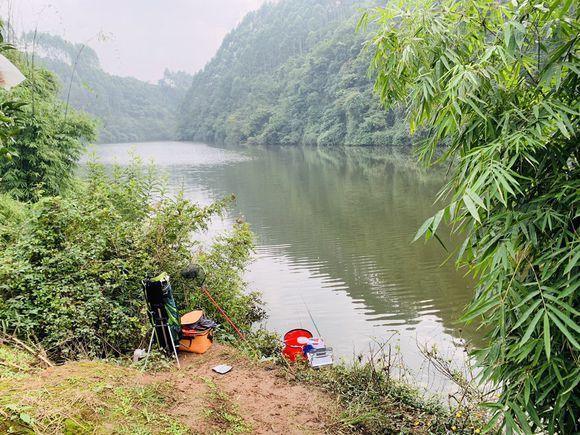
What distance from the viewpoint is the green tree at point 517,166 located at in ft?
6.62

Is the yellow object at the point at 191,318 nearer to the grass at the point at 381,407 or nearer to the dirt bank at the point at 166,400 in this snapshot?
the dirt bank at the point at 166,400

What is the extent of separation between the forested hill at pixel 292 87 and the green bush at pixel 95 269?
28135 mm

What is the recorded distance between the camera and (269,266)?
1224cm

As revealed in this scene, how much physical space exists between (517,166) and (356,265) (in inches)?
383

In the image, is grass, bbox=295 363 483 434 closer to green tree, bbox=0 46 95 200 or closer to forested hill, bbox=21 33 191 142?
green tree, bbox=0 46 95 200

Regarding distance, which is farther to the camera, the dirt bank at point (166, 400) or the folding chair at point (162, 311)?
the folding chair at point (162, 311)

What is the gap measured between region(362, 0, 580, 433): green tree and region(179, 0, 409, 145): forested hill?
3075cm

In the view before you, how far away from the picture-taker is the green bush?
185 inches

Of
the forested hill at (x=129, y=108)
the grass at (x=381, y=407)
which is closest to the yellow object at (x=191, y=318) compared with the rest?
the grass at (x=381, y=407)

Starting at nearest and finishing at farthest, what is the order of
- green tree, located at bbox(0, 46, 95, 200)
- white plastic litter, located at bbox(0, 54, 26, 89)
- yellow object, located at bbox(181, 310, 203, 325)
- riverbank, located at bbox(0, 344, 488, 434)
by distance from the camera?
1. white plastic litter, located at bbox(0, 54, 26, 89)
2. riverbank, located at bbox(0, 344, 488, 434)
3. yellow object, located at bbox(181, 310, 203, 325)
4. green tree, located at bbox(0, 46, 95, 200)

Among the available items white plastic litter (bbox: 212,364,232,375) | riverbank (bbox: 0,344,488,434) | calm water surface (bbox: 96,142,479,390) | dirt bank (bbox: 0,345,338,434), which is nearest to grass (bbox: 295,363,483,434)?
riverbank (bbox: 0,344,488,434)

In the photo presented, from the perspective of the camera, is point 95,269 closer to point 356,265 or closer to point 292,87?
point 356,265

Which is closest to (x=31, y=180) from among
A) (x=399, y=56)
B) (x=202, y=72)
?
(x=399, y=56)

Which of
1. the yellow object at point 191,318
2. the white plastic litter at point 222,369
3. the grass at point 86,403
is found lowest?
the white plastic litter at point 222,369
